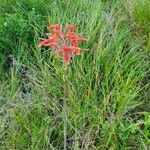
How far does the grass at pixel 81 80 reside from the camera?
2.10 meters

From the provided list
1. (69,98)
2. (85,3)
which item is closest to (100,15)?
(85,3)

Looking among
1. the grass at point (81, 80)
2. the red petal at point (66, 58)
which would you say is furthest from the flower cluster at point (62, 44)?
the grass at point (81, 80)

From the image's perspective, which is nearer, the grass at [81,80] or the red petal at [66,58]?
the red petal at [66,58]

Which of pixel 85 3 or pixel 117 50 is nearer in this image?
pixel 117 50

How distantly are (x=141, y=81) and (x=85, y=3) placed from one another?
837 mm

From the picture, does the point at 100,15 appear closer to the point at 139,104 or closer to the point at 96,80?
the point at 96,80

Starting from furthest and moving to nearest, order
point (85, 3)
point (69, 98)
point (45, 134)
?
1. point (85, 3)
2. point (69, 98)
3. point (45, 134)

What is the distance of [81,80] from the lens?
2334 millimetres

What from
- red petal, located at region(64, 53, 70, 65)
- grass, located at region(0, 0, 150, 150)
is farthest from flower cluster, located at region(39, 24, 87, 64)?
grass, located at region(0, 0, 150, 150)

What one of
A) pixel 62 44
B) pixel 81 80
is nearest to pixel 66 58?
pixel 62 44

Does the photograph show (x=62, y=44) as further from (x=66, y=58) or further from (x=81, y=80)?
(x=81, y=80)

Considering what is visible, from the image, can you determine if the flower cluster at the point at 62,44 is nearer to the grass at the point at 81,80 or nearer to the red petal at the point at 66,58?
the red petal at the point at 66,58

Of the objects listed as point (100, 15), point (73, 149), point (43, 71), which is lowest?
point (73, 149)

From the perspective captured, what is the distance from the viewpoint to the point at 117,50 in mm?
2465
